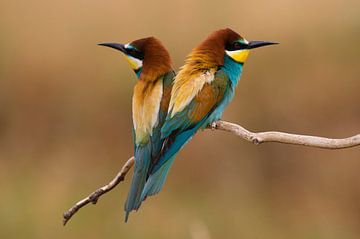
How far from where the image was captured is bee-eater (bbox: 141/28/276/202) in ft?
6.35

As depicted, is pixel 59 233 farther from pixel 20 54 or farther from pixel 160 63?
pixel 160 63

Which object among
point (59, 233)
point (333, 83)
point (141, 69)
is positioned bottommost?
point (59, 233)

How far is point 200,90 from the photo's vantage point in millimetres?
2059

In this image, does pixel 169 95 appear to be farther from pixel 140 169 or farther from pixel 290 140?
pixel 290 140

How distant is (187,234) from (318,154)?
0.80 meters

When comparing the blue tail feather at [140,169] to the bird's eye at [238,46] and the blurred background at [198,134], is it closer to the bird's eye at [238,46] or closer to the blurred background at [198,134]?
the bird's eye at [238,46]

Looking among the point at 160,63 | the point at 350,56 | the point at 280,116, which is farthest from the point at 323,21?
the point at 160,63

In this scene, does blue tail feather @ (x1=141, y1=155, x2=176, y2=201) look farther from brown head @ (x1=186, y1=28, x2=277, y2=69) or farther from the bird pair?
brown head @ (x1=186, y1=28, x2=277, y2=69)

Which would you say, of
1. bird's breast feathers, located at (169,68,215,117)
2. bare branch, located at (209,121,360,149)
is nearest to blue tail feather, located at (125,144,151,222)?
bird's breast feathers, located at (169,68,215,117)

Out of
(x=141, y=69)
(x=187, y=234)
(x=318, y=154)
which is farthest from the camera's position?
(x=318, y=154)

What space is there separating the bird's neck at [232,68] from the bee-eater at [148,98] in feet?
0.49

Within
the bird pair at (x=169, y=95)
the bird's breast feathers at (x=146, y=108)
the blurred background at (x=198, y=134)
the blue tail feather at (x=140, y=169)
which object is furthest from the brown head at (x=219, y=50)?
the blurred background at (x=198, y=134)

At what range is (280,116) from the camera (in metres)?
4.36

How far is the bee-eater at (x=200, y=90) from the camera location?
1.94m
